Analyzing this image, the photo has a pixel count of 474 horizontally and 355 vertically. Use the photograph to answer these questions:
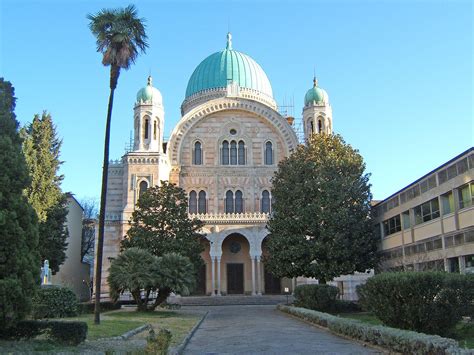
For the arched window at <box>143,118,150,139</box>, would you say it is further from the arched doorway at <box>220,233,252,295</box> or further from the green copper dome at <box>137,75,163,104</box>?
the arched doorway at <box>220,233,252,295</box>

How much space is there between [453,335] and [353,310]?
45.9 feet

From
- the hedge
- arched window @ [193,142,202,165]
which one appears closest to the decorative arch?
arched window @ [193,142,202,165]

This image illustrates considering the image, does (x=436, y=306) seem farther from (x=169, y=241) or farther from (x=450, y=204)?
(x=169, y=241)

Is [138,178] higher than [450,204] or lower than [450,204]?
higher

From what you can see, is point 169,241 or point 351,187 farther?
point 169,241

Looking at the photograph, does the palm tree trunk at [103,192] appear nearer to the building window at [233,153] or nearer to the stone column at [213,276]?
the stone column at [213,276]

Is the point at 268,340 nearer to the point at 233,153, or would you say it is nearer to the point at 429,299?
the point at 429,299

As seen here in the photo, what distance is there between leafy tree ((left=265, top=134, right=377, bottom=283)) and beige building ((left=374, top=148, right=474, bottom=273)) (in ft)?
4.89

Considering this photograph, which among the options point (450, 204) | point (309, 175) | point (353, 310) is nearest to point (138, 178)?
point (309, 175)

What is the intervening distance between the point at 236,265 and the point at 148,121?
14.2 meters

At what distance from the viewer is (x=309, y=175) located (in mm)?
30344

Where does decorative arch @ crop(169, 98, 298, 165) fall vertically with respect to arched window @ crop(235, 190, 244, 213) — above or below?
above

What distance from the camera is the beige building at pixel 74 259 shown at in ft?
138

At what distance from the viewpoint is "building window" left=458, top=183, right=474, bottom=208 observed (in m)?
22.2
